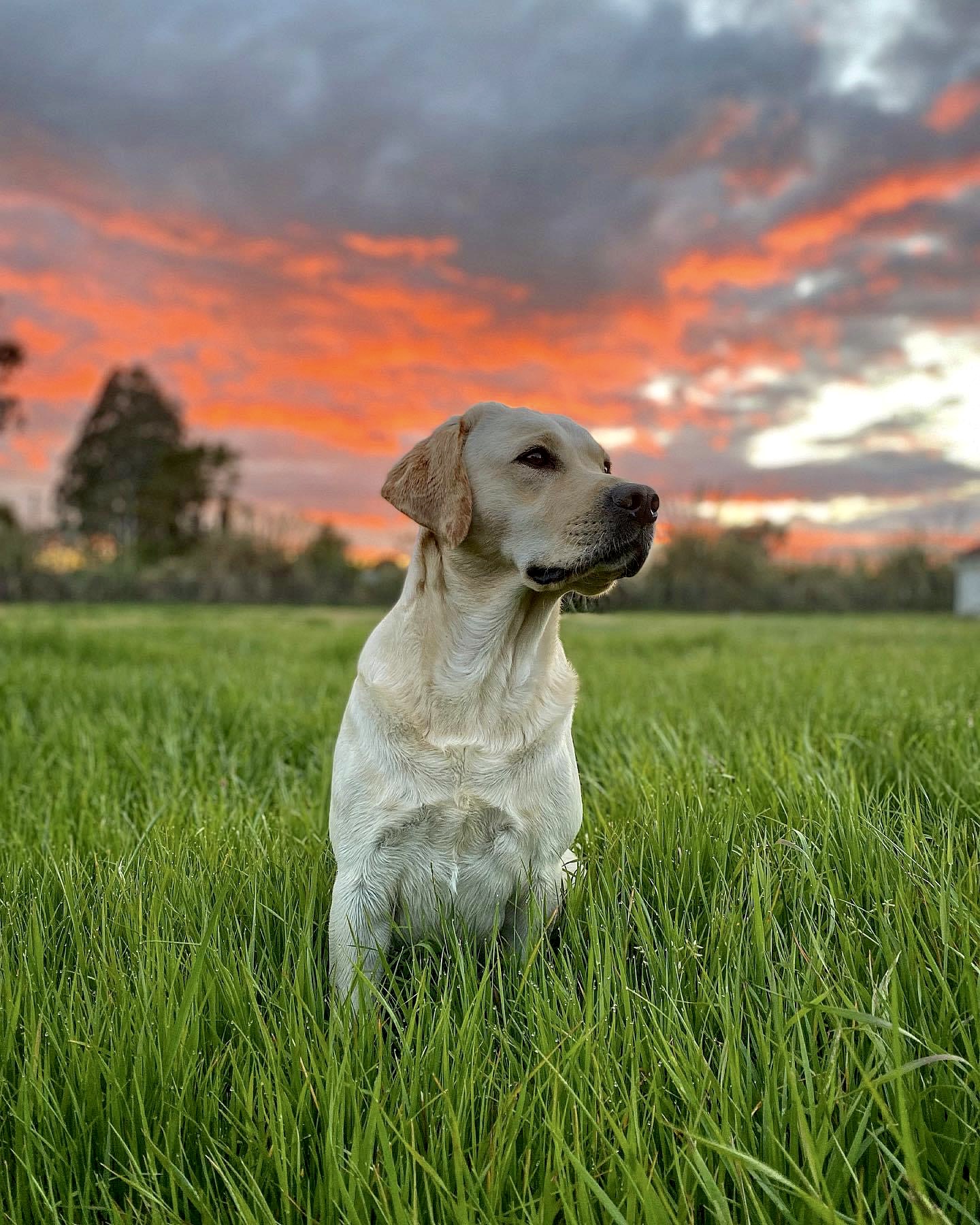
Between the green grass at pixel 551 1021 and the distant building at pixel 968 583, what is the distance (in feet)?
133

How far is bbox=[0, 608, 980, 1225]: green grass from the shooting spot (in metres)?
1.33

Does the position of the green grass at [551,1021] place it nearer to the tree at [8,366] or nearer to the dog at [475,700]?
the dog at [475,700]

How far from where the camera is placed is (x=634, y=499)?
2328 millimetres

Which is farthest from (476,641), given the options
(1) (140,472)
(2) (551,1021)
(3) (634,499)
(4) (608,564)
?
(1) (140,472)

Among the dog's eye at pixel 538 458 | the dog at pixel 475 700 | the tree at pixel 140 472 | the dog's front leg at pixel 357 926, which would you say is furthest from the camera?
the tree at pixel 140 472

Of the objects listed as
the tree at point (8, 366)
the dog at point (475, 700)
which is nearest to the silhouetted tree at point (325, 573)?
the tree at point (8, 366)

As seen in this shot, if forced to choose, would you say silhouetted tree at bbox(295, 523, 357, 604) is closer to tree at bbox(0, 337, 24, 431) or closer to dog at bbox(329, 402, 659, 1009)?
tree at bbox(0, 337, 24, 431)

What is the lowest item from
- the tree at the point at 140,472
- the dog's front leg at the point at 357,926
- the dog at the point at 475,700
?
the dog's front leg at the point at 357,926

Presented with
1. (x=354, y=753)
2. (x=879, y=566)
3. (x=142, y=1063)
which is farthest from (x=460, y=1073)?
(x=879, y=566)

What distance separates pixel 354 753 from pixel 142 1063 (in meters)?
0.91

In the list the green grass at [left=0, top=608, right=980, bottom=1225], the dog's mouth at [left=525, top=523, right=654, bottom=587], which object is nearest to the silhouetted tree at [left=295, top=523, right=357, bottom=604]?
the green grass at [left=0, top=608, right=980, bottom=1225]

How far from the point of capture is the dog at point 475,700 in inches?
86.0

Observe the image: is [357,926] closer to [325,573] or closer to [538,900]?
[538,900]

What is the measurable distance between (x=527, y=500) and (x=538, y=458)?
0.56ft
